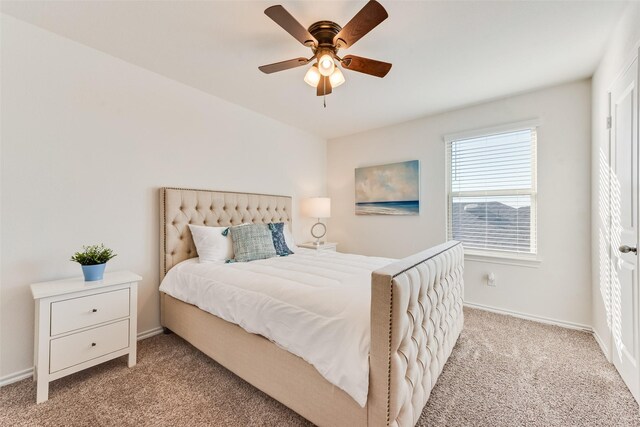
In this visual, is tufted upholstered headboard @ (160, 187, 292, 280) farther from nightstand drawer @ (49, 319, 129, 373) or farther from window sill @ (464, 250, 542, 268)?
window sill @ (464, 250, 542, 268)

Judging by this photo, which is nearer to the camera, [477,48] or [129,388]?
[129,388]

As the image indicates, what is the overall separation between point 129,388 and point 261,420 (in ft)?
3.16

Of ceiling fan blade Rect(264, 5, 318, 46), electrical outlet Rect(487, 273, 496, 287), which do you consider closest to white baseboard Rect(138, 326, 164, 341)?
ceiling fan blade Rect(264, 5, 318, 46)

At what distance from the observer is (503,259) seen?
2.95m

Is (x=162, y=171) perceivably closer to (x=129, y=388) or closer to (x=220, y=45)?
(x=220, y=45)

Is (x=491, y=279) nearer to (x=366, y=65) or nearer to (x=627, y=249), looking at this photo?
(x=627, y=249)

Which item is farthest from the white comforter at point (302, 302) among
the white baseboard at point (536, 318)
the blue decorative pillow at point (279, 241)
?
the white baseboard at point (536, 318)

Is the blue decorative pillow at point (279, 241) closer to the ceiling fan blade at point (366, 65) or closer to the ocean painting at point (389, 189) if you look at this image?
the ocean painting at point (389, 189)

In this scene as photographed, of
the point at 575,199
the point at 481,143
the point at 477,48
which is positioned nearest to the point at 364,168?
the point at 481,143

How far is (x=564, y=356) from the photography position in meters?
2.09

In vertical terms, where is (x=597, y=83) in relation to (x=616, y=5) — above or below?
below

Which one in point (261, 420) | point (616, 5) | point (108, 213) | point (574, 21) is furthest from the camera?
point (108, 213)

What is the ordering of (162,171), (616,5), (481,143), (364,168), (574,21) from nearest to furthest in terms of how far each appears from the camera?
1. (616,5)
2. (574,21)
3. (162,171)
4. (481,143)
5. (364,168)

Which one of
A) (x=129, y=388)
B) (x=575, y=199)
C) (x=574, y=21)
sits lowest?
(x=129, y=388)
